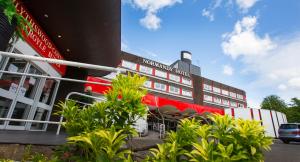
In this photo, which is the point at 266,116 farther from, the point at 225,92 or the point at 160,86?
the point at 225,92

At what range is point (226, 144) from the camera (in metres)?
1.09

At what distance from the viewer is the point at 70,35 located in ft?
20.3

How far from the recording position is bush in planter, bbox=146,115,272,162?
A: 98cm

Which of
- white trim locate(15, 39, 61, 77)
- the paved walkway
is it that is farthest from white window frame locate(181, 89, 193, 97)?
the paved walkway

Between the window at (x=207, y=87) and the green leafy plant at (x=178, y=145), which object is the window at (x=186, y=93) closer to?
the window at (x=207, y=87)

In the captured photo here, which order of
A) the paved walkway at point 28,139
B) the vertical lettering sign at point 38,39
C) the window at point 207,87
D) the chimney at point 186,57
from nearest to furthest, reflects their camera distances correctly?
the paved walkway at point 28,139 → the vertical lettering sign at point 38,39 → the window at point 207,87 → the chimney at point 186,57

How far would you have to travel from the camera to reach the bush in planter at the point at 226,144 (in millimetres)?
979

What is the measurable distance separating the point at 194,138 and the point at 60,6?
5.04m

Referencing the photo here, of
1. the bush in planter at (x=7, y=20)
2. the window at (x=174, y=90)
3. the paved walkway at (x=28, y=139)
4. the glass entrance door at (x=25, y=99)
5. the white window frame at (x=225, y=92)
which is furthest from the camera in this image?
the white window frame at (x=225, y=92)

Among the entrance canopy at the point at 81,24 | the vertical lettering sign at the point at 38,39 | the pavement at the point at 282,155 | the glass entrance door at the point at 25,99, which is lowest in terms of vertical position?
the pavement at the point at 282,155

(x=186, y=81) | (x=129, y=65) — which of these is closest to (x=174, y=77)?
(x=186, y=81)

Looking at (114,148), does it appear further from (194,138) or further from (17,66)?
(17,66)

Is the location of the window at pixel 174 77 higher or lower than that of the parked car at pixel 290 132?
higher

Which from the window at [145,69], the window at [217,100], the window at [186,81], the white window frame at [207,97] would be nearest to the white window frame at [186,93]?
the window at [186,81]
